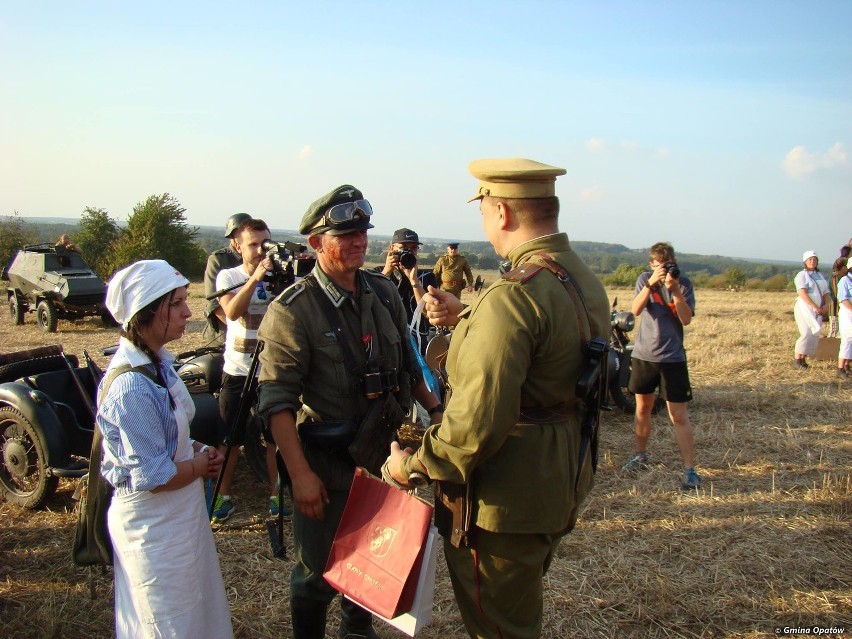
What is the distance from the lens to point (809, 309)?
32.6 feet

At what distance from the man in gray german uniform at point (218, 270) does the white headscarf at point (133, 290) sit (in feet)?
7.43

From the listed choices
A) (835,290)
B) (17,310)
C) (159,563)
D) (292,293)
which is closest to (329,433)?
(292,293)

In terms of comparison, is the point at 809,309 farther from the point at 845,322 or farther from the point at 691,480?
the point at 691,480

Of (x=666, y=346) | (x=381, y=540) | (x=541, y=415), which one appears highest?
(x=541, y=415)

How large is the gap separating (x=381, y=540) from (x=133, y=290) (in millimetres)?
1308

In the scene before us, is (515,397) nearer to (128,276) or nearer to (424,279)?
(128,276)

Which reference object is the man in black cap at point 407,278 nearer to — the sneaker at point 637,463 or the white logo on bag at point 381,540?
the sneaker at point 637,463

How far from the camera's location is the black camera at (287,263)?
10.5ft

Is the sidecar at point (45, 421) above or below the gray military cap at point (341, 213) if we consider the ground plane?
below

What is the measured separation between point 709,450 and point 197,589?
5.21 m

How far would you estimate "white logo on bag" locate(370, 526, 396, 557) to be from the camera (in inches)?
91.0

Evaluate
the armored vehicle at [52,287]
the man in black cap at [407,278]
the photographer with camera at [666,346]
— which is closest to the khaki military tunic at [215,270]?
the man in black cap at [407,278]

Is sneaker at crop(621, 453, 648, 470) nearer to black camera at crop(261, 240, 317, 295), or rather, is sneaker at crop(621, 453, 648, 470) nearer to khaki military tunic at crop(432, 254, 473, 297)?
black camera at crop(261, 240, 317, 295)

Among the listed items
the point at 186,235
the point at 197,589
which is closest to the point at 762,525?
the point at 197,589
